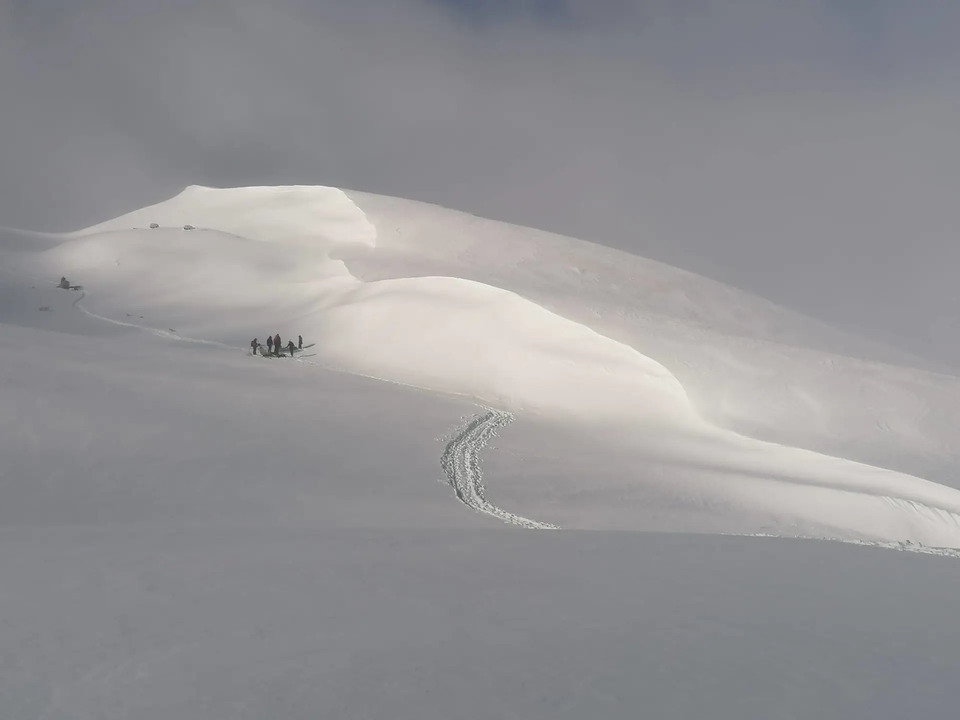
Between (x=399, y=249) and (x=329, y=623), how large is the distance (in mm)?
30906

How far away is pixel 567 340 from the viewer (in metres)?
21.5

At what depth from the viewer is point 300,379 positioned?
56.5ft

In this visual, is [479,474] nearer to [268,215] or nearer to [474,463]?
[474,463]

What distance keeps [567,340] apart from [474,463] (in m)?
9.76

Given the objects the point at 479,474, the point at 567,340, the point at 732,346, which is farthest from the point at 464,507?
the point at 732,346

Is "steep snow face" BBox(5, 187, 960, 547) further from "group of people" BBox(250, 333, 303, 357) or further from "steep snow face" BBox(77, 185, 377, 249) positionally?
"group of people" BBox(250, 333, 303, 357)

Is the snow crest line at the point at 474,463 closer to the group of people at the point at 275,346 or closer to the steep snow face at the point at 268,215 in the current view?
the group of people at the point at 275,346

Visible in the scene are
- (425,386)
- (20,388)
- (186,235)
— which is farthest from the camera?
(186,235)

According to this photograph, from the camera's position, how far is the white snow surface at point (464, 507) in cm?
406

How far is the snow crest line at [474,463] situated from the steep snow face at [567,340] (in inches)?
19.2

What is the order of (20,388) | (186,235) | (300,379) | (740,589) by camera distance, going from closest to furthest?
(740,589), (20,388), (300,379), (186,235)

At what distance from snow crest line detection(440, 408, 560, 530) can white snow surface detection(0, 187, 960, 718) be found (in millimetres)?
87

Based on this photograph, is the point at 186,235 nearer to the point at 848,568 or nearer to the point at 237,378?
the point at 237,378

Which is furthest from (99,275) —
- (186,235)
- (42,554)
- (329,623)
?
(329,623)
